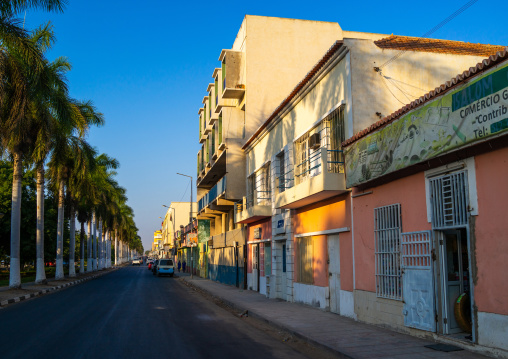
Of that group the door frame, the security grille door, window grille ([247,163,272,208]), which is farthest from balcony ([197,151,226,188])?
the door frame

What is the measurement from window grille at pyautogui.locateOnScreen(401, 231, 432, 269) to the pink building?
23mm

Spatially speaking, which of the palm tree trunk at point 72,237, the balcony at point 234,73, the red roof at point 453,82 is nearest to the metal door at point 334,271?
the red roof at point 453,82

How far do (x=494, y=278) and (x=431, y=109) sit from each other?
3.45 meters

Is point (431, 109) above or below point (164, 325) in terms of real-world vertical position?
above

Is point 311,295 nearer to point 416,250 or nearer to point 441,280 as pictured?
point 416,250

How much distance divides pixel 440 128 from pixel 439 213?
70.8 inches

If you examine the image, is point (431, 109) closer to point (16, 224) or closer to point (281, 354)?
point (281, 354)

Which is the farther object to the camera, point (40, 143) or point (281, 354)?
point (40, 143)

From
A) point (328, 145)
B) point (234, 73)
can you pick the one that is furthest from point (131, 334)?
point (234, 73)

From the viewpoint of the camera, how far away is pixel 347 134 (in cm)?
1354

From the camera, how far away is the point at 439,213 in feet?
31.3

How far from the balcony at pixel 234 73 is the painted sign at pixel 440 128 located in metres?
17.2

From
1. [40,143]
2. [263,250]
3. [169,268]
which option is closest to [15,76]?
[40,143]

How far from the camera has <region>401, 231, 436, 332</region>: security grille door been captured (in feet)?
31.9
